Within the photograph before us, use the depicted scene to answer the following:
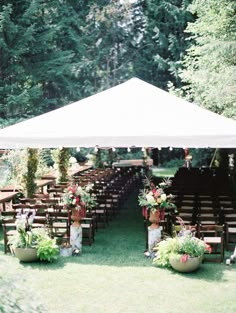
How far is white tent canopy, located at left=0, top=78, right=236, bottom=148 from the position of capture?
11.5m

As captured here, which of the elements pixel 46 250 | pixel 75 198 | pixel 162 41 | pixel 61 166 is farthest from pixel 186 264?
pixel 162 41

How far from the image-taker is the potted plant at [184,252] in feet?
27.8

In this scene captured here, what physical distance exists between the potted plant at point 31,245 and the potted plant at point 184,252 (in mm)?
2059

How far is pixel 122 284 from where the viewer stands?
8031mm

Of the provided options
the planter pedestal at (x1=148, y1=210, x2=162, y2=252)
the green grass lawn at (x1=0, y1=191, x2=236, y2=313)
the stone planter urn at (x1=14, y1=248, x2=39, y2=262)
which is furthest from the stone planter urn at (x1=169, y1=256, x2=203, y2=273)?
the stone planter urn at (x1=14, y1=248, x2=39, y2=262)

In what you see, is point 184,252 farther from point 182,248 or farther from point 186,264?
point 186,264

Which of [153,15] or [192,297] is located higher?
[153,15]

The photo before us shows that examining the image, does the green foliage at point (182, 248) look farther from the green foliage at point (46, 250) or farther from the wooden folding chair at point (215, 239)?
the green foliage at point (46, 250)

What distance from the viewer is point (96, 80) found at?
42875 mm

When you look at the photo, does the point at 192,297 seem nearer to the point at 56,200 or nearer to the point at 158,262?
the point at 158,262

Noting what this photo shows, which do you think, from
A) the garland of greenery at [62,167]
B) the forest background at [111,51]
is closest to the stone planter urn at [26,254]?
the garland of greenery at [62,167]

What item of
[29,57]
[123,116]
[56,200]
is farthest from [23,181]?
[29,57]

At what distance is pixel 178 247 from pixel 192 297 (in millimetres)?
1371

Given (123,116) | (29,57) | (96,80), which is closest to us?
(123,116)
